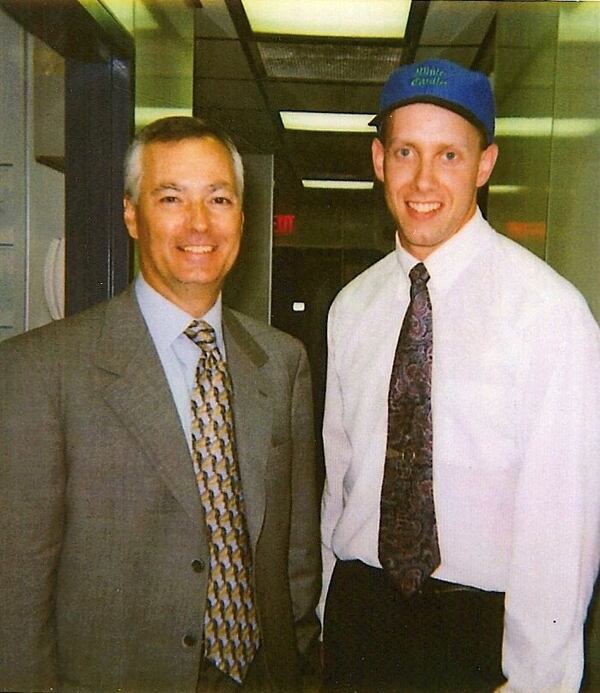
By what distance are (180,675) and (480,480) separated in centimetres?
60

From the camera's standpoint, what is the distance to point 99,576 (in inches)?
40.9

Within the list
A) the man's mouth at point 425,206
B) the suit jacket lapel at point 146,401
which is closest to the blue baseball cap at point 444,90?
the man's mouth at point 425,206

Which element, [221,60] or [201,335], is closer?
[201,335]

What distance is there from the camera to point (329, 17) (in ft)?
5.39

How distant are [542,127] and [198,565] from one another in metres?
1.27

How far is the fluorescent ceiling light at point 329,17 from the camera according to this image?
146cm

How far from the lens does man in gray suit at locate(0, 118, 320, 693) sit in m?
1.00

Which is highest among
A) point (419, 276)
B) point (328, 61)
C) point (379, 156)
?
point (328, 61)

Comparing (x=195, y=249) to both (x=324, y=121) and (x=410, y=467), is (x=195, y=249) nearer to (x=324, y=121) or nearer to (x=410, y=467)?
(x=410, y=467)

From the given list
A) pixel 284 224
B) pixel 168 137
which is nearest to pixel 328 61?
pixel 284 224

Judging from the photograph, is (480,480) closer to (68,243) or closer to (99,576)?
(99,576)

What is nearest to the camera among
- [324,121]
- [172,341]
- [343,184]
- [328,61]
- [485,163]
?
[172,341]

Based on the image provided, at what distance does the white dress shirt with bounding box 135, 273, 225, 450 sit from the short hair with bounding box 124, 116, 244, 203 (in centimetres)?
19

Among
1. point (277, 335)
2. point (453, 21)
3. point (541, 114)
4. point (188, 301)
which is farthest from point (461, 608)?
point (453, 21)
